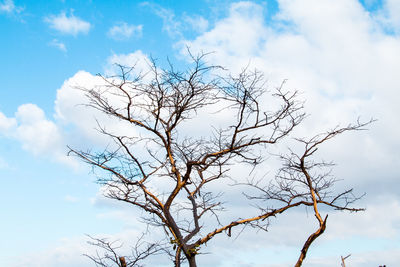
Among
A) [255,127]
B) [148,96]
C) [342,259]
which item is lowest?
[342,259]

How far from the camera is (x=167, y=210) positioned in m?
8.49

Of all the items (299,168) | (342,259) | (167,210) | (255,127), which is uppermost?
(255,127)

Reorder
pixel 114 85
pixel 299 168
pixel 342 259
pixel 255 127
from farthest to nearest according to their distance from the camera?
pixel 342 259 → pixel 299 168 → pixel 255 127 → pixel 114 85

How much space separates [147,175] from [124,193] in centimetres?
63

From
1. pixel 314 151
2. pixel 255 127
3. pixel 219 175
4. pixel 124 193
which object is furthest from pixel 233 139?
pixel 124 193

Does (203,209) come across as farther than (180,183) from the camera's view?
Yes

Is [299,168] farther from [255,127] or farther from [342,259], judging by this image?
[342,259]

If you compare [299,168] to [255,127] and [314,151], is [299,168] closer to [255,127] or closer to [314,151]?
[314,151]

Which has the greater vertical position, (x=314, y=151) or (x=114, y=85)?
(x=114, y=85)

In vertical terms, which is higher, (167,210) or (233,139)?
(233,139)

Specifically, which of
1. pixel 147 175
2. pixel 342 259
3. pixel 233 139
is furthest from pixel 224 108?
pixel 342 259

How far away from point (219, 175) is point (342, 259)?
4193 millimetres

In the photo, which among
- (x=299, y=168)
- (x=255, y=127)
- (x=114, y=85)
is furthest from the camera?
(x=299, y=168)

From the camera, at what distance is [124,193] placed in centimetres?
861
